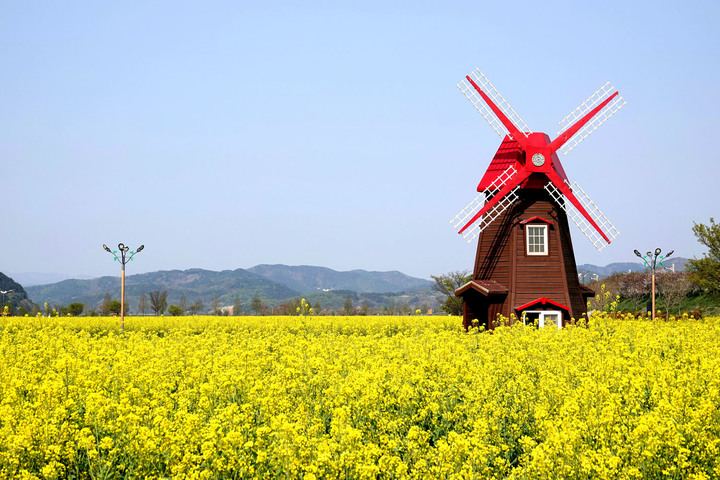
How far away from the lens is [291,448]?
6531 millimetres

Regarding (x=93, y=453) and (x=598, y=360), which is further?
(x=598, y=360)

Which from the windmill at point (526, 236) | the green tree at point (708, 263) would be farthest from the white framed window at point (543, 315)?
the green tree at point (708, 263)

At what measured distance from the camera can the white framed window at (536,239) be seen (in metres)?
27.7

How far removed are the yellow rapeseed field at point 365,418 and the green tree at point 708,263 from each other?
3723 centimetres

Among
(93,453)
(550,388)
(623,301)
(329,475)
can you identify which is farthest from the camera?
(623,301)

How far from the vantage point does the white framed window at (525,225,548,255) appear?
90.7ft

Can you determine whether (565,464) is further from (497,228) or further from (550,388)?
(497,228)

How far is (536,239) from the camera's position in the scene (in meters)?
27.8

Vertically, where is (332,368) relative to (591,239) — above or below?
below

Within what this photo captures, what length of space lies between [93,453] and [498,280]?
2288 cm

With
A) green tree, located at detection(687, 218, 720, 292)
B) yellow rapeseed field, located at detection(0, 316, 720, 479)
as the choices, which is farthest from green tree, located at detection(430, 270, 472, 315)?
yellow rapeseed field, located at detection(0, 316, 720, 479)

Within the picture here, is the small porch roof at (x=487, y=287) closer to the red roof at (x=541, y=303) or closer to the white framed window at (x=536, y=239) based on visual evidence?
the red roof at (x=541, y=303)

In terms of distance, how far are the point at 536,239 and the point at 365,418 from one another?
20.2 m

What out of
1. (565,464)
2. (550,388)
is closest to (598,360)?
(550,388)
